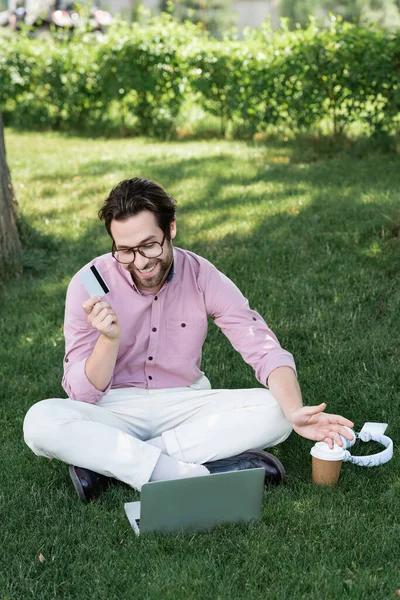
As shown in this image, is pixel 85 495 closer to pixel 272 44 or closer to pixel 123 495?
pixel 123 495

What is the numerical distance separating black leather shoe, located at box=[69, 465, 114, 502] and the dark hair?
2.98ft

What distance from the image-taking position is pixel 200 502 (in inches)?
114

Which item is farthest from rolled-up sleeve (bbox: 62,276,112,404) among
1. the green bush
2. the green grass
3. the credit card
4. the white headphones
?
the green bush

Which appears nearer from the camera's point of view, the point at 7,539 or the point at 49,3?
the point at 7,539

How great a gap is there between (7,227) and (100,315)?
8.97 ft

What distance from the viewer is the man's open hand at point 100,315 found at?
3041mm

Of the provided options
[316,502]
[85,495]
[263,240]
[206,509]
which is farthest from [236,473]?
[263,240]

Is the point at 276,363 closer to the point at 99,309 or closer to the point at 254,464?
the point at 254,464

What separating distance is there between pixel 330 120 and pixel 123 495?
6428 mm

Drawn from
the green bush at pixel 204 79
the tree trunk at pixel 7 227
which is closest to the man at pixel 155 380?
the tree trunk at pixel 7 227

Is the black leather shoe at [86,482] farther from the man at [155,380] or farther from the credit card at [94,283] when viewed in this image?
the credit card at [94,283]

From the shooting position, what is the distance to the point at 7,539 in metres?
2.96

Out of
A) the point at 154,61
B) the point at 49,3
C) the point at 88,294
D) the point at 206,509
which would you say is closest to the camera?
the point at 206,509

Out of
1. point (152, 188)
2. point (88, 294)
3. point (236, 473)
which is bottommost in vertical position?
point (236, 473)
